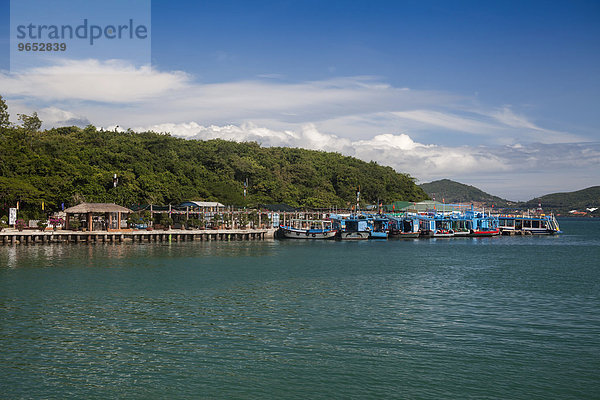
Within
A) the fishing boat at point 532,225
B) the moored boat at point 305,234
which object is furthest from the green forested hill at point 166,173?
the fishing boat at point 532,225

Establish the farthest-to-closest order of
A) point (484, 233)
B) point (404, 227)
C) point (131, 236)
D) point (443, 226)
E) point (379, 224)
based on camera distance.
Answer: point (443, 226) → point (379, 224) → point (484, 233) → point (404, 227) → point (131, 236)

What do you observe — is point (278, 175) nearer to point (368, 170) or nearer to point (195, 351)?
point (368, 170)

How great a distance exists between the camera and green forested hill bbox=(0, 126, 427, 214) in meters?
74.8

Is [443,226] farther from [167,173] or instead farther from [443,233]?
[167,173]

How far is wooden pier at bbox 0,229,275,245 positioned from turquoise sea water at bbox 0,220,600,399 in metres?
23.4

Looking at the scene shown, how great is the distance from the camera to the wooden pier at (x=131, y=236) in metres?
60.4

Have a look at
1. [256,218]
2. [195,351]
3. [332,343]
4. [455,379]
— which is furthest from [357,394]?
[256,218]

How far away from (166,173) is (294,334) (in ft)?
259

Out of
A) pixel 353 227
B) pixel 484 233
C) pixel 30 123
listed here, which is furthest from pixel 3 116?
pixel 484 233

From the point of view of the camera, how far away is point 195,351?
60.4ft

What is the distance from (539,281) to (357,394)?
26.2 m

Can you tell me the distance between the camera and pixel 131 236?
69.2 meters

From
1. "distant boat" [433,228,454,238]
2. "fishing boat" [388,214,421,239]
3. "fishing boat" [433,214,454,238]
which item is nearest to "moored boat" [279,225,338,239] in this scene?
"fishing boat" [388,214,421,239]

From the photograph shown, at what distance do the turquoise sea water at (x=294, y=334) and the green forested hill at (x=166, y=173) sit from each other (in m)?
39.2
